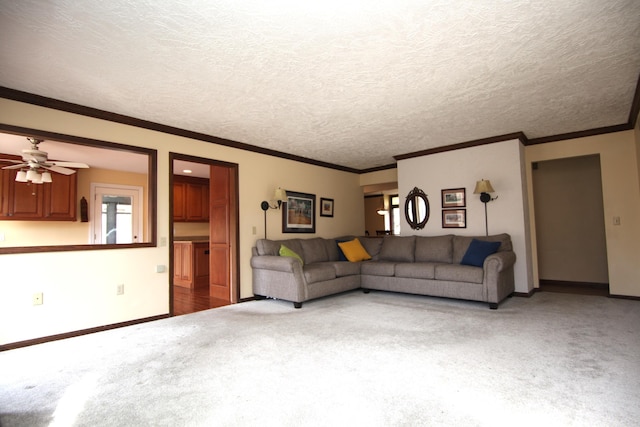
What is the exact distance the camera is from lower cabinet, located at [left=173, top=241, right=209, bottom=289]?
602cm

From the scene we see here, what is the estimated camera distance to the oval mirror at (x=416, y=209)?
19.1ft

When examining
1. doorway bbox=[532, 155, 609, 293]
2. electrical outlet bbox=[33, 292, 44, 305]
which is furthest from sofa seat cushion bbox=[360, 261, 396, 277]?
electrical outlet bbox=[33, 292, 44, 305]

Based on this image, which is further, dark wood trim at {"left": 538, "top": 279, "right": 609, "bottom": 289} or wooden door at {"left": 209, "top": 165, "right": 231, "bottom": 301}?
dark wood trim at {"left": 538, "top": 279, "right": 609, "bottom": 289}

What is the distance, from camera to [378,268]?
5.20 m

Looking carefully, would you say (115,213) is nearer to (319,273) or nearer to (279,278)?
(279,278)

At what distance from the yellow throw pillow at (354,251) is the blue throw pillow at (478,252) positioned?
1.67m

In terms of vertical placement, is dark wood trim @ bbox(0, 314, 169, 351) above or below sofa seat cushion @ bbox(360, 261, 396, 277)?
below

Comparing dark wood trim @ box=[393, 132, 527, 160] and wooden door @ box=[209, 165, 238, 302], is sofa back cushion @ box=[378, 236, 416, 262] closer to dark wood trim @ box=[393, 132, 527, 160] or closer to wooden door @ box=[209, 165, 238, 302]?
dark wood trim @ box=[393, 132, 527, 160]

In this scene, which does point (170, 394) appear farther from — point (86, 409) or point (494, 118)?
point (494, 118)

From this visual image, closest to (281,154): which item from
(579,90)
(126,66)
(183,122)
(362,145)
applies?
(362,145)

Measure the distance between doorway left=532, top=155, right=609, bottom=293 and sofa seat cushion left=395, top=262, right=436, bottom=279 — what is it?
2.19 metres

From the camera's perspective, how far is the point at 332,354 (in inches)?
107

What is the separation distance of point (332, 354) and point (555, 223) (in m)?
5.35

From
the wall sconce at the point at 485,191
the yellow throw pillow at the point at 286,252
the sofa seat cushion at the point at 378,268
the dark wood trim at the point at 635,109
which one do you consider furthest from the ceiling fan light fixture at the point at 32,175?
the dark wood trim at the point at 635,109
